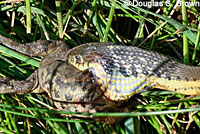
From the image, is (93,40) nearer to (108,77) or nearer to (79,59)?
(79,59)

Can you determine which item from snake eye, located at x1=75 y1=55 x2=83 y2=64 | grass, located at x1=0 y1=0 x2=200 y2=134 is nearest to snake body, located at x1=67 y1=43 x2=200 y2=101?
snake eye, located at x1=75 y1=55 x2=83 y2=64

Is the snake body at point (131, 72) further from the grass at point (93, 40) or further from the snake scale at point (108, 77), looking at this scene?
the grass at point (93, 40)

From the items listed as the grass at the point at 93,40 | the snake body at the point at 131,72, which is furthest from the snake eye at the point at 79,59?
the grass at the point at 93,40

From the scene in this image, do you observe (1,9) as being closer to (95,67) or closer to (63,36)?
(63,36)

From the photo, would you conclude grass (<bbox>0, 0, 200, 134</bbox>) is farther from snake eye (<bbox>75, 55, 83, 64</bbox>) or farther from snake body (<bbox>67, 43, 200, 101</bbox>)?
snake eye (<bbox>75, 55, 83, 64</bbox>)

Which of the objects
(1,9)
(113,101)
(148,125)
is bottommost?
(148,125)

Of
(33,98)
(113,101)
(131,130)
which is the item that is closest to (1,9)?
(33,98)

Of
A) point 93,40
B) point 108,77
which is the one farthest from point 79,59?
point 93,40
